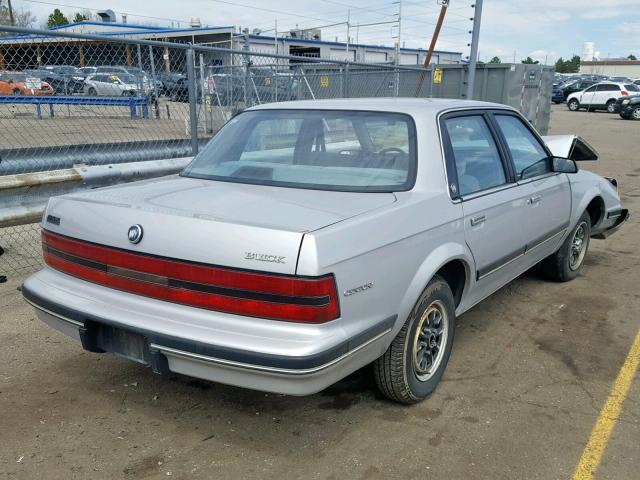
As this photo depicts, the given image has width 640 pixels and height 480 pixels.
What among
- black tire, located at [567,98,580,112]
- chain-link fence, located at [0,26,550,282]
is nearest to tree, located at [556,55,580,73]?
black tire, located at [567,98,580,112]

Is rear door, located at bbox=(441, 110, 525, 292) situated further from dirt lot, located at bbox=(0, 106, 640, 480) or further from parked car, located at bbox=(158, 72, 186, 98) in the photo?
parked car, located at bbox=(158, 72, 186, 98)

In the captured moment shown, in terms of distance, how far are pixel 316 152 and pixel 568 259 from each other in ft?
9.89

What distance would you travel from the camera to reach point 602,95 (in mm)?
34719

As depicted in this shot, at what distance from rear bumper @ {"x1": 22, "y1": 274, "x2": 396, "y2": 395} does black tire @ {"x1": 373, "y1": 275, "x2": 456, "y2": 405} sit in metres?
0.23

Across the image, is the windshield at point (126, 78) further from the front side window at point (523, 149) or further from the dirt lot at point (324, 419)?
the front side window at point (523, 149)

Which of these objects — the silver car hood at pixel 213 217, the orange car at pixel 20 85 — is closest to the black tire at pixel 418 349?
the silver car hood at pixel 213 217

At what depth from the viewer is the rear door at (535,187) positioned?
412 cm

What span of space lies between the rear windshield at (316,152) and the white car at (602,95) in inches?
1410

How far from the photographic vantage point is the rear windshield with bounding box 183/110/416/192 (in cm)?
328

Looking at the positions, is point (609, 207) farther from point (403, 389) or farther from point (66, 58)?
point (66, 58)

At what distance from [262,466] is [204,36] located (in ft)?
143

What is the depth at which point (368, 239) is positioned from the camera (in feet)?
8.53

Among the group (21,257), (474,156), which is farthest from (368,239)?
(21,257)

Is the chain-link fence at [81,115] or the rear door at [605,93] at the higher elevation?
the chain-link fence at [81,115]
